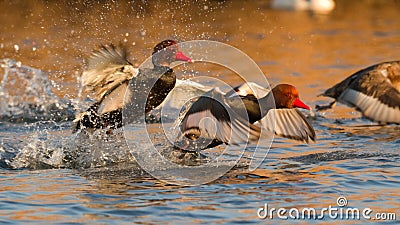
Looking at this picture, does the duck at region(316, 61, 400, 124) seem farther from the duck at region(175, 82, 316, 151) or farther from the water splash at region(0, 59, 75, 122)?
the water splash at region(0, 59, 75, 122)

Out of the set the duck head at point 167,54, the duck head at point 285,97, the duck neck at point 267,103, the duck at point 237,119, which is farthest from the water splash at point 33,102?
the duck head at point 285,97

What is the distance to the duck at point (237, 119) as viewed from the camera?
245 inches

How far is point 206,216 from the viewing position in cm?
541

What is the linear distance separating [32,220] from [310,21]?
39.2 feet

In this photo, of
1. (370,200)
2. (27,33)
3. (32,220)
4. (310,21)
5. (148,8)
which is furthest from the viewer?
(310,21)

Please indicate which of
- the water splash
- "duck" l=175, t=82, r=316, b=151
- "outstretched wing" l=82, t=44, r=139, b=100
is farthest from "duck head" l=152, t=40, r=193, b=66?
the water splash

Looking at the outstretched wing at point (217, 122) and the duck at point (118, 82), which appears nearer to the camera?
the outstretched wing at point (217, 122)

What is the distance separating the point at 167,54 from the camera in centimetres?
734

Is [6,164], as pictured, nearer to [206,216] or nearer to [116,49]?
[116,49]

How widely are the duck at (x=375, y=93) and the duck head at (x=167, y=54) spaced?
2.12 m

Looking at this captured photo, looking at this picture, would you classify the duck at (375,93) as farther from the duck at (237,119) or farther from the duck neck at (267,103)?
the duck neck at (267,103)

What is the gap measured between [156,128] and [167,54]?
5.03 ft

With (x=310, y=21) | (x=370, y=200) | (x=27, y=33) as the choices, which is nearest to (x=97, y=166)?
(x=370, y=200)

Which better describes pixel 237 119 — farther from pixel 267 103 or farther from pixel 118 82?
pixel 118 82
